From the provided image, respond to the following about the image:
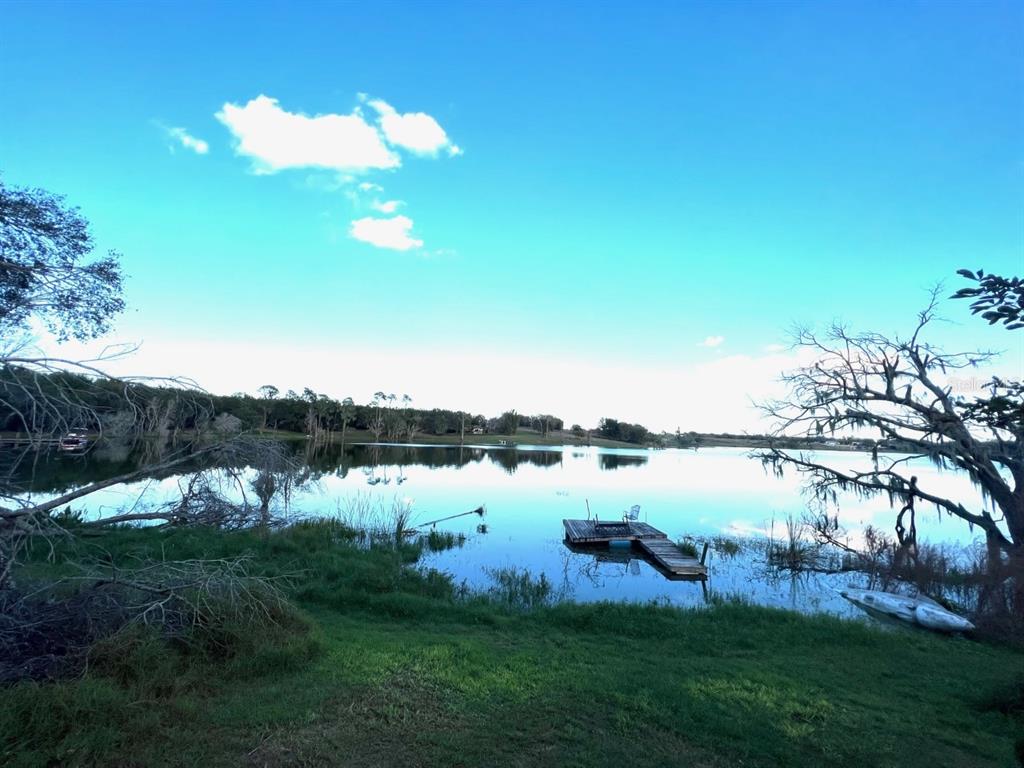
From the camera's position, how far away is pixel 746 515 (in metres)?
32.2

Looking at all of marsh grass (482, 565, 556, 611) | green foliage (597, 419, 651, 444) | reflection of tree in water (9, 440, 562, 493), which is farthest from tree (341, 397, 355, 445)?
marsh grass (482, 565, 556, 611)

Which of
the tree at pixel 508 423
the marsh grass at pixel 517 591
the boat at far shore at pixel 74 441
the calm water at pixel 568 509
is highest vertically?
the tree at pixel 508 423

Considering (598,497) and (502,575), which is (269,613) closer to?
(502,575)

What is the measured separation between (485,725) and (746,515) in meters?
31.4

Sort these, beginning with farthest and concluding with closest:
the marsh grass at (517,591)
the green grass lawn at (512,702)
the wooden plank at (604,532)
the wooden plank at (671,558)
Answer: the wooden plank at (604,532)
the wooden plank at (671,558)
the marsh grass at (517,591)
the green grass lawn at (512,702)

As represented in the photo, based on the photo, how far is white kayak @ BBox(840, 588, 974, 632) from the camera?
11797 millimetres

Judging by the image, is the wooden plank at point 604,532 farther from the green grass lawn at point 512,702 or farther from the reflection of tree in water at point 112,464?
the green grass lawn at point 512,702

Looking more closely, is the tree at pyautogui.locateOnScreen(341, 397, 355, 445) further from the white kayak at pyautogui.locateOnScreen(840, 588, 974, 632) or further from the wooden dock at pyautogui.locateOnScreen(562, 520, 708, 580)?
the white kayak at pyautogui.locateOnScreen(840, 588, 974, 632)

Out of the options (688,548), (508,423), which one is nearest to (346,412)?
(508,423)

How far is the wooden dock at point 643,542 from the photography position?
717 inches

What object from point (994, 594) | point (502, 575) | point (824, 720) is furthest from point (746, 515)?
point (824, 720)

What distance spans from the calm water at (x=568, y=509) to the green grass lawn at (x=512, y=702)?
2.35 metres

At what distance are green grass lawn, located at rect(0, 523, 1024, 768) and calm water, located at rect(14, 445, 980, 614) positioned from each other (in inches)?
92.5

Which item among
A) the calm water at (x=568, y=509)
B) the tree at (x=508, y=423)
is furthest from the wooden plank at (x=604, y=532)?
the tree at (x=508, y=423)
